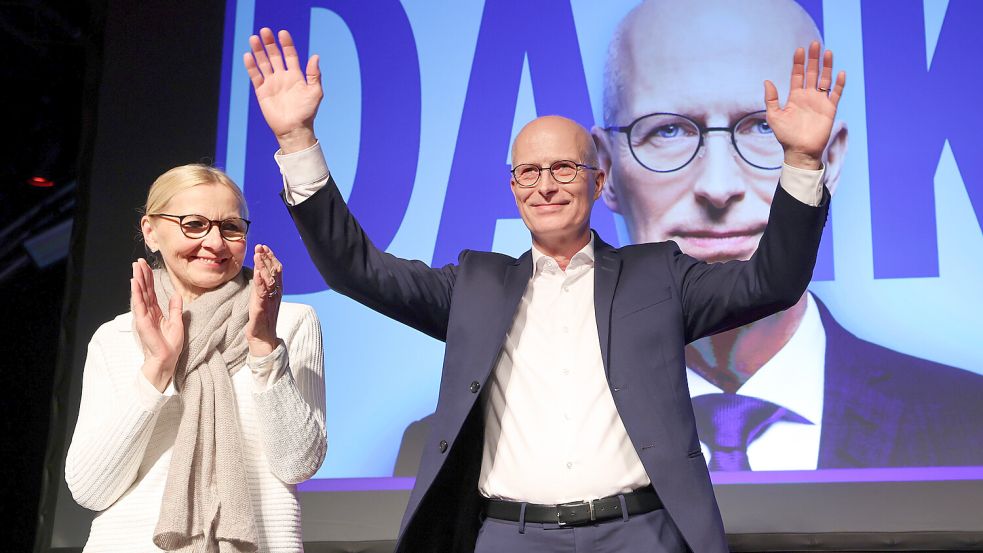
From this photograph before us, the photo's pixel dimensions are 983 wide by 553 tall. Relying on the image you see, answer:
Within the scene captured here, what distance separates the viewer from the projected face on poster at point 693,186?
312cm

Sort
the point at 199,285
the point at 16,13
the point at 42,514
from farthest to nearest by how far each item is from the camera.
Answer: the point at 16,13 → the point at 42,514 → the point at 199,285

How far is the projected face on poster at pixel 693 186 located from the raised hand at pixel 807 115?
1505 mm

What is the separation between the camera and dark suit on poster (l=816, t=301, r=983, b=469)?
305cm

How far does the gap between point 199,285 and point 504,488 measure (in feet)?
2.52

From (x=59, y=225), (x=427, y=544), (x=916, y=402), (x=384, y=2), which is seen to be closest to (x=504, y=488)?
(x=427, y=544)

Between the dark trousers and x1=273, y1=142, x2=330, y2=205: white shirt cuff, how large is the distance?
0.75 m

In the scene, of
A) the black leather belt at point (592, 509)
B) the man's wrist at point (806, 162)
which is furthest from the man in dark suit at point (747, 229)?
the man's wrist at point (806, 162)

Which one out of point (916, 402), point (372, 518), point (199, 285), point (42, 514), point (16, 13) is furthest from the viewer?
point (16, 13)

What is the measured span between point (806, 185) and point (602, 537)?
746 millimetres

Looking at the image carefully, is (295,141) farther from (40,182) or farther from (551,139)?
A: (40,182)

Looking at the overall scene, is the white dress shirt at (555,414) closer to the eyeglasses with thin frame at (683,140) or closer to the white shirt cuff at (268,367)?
the white shirt cuff at (268,367)

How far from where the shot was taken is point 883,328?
10.3 ft

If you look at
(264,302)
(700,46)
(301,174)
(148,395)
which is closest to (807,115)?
(301,174)

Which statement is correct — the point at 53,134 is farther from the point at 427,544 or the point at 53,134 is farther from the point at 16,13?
the point at 427,544
